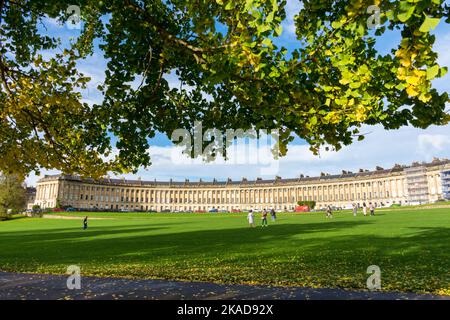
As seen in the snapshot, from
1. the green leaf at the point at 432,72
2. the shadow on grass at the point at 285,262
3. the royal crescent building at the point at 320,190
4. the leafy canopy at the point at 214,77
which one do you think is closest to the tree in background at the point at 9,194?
the royal crescent building at the point at 320,190

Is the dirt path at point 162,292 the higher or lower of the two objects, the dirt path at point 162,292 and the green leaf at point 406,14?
the lower

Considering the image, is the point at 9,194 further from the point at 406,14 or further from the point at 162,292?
the point at 406,14

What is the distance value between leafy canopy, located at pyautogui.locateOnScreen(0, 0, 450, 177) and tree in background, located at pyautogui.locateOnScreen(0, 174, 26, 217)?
89321 mm

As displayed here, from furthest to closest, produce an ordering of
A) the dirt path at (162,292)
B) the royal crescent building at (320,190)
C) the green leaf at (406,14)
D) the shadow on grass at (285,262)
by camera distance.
A: the royal crescent building at (320,190)
the shadow on grass at (285,262)
the dirt path at (162,292)
the green leaf at (406,14)

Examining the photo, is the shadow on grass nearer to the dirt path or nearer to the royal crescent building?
the dirt path

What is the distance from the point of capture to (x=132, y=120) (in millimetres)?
9734

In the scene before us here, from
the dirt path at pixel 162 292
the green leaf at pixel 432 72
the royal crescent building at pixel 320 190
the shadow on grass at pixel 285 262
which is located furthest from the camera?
the royal crescent building at pixel 320 190

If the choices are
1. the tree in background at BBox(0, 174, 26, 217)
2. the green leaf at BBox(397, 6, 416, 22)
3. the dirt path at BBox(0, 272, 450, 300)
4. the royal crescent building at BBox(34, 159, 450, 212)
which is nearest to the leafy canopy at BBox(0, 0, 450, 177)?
the green leaf at BBox(397, 6, 416, 22)

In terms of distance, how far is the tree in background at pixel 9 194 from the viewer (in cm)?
8900

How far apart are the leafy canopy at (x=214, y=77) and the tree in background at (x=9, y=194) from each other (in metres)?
89.3

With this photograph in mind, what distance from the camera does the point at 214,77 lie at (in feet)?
20.7

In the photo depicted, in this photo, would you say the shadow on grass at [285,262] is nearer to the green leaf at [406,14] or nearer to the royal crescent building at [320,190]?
the green leaf at [406,14]

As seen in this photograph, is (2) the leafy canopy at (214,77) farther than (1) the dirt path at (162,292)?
No
